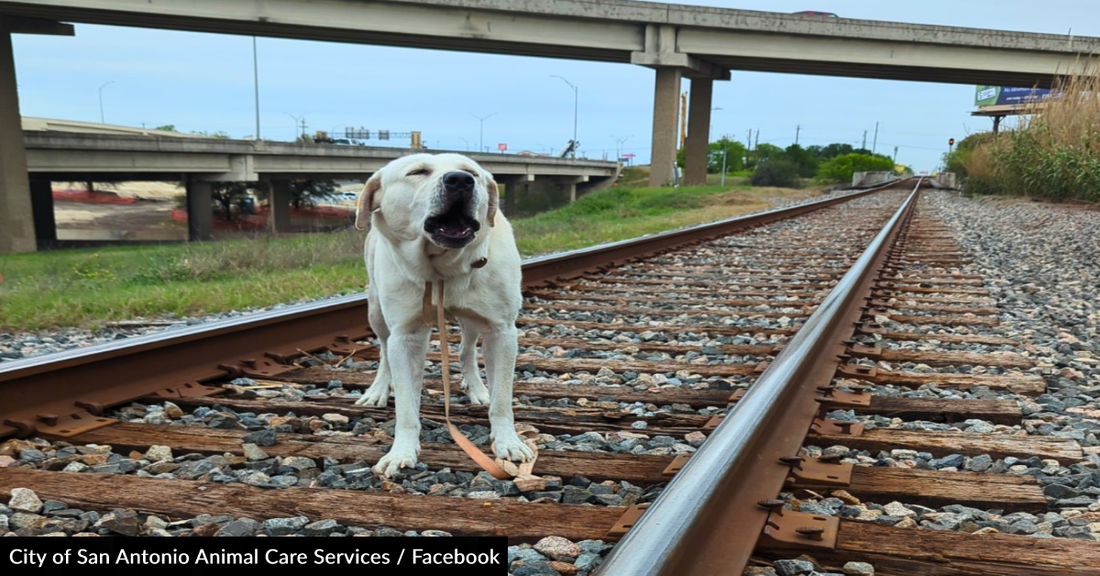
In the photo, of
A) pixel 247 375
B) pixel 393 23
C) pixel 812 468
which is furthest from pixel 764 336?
pixel 393 23

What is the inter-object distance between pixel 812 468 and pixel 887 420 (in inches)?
34.2

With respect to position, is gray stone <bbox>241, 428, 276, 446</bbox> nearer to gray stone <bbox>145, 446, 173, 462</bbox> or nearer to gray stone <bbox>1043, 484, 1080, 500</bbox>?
gray stone <bbox>145, 446, 173, 462</bbox>

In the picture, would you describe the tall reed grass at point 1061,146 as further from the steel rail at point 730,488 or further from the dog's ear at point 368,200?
the dog's ear at point 368,200

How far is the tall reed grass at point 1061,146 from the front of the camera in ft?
54.4

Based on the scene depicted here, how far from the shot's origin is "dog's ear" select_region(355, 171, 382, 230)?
297cm

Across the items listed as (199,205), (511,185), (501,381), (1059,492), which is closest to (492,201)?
(501,381)

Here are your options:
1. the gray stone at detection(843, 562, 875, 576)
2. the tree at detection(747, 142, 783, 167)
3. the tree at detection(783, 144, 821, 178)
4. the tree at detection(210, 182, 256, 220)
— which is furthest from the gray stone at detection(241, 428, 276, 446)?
the tree at detection(747, 142, 783, 167)

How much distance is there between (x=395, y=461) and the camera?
279 cm

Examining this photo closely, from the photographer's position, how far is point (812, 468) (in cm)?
262

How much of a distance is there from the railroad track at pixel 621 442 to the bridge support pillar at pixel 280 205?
48.2 meters

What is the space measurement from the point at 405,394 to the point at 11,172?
35.5 meters

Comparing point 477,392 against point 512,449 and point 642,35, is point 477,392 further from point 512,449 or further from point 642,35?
point 642,35

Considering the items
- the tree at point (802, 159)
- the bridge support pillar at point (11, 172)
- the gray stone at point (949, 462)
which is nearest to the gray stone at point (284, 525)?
the gray stone at point (949, 462)

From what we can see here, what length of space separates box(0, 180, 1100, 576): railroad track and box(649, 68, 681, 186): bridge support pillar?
36101 mm
